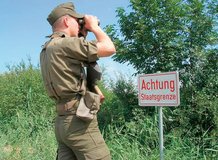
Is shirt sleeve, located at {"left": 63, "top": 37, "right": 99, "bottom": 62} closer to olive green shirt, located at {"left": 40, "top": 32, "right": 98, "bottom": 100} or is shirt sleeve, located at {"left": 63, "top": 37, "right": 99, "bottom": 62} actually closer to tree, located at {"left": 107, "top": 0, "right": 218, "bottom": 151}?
olive green shirt, located at {"left": 40, "top": 32, "right": 98, "bottom": 100}

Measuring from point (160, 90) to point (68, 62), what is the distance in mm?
1519

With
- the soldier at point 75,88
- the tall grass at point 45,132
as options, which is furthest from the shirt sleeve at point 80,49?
the tall grass at point 45,132

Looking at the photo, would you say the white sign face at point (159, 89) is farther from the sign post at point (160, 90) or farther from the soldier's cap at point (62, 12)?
the soldier's cap at point (62, 12)

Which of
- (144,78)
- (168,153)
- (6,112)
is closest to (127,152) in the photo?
(168,153)

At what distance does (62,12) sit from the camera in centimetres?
340

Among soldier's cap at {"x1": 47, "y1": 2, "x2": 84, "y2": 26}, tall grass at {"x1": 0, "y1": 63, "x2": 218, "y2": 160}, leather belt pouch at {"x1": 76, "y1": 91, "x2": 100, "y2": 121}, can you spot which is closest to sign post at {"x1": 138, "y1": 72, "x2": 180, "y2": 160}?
tall grass at {"x1": 0, "y1": 63, "x2": 218, "y2": 160}

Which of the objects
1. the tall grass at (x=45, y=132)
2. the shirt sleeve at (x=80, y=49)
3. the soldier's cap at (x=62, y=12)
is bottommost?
the tall grass at (x=45, y=132)

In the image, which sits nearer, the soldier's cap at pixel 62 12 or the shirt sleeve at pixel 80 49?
the shirt sleeve at pixel 80 49

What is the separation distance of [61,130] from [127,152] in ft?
8.65

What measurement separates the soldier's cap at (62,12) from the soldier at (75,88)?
18cm

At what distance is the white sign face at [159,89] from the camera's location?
4.27 m

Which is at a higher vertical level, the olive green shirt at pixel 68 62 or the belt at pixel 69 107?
the olive green shirt at pixel 68 62

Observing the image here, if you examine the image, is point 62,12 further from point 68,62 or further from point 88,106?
point 88,106

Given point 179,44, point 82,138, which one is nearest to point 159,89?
point 82,138
